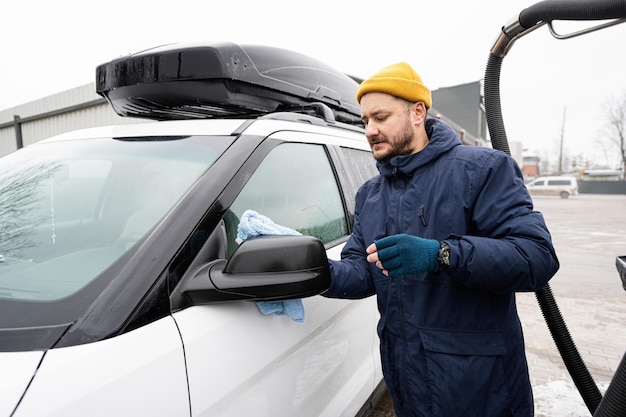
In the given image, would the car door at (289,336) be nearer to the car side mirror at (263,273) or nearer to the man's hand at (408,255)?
the car side mirror at (263,273)

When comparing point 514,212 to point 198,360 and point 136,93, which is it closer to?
point 198,360

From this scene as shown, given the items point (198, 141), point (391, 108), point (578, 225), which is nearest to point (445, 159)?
point (391, 108)

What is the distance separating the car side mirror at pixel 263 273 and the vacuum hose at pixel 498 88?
139 centimetres

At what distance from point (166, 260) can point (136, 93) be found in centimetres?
132

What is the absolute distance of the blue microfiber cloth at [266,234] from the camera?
4.46 ft

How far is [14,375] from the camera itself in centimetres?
89

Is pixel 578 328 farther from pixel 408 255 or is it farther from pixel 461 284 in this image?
pixel 408 255

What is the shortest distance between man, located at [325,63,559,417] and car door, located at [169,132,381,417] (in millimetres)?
256

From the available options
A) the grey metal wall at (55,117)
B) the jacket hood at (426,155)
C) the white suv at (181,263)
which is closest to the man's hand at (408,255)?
the white suv at (181,263)

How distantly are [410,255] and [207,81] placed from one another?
4.37 ft

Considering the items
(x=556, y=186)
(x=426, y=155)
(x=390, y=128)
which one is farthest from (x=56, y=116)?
(x=556, y=186)

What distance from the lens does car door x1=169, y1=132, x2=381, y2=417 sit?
47.0 inches

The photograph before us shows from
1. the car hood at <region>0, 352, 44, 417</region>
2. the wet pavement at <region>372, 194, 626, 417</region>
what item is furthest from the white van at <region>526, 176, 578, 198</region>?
the car hood at <region>0, 352, 44, 417</region>

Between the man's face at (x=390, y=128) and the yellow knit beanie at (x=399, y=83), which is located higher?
the yellow knit beanie at (x=399, y=83)
